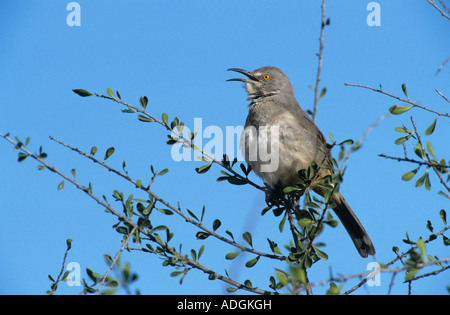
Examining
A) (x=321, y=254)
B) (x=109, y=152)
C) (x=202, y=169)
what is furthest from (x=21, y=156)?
(x=321, y=254)

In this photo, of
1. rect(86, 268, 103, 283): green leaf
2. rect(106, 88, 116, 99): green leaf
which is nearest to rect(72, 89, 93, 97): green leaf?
rect(106, 88, 116, 99): green leaf

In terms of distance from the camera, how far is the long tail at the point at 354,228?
17.2ft

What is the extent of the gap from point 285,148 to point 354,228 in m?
1.29

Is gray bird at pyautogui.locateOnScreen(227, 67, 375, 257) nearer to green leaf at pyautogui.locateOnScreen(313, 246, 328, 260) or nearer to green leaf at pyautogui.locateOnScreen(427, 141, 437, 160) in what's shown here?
green leaf at pyautogui.locateOnScreen(313, 246, 328, 260)

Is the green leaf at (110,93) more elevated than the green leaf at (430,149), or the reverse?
the green leaf at (110,93)

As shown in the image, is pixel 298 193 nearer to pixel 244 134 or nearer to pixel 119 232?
pixel 244 134

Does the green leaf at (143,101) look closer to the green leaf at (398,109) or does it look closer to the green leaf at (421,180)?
the green leaf at (398,109)

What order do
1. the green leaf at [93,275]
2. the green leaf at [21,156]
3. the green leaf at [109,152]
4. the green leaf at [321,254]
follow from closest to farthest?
the green leaf at [93,275], the green leaf at [21,156], the green leaf at [109,152], the green leaf at [321,254]

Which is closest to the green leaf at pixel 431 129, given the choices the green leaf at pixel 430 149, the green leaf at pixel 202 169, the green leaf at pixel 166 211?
the green leaf at pixel 430 149

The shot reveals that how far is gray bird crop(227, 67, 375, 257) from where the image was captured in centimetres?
491

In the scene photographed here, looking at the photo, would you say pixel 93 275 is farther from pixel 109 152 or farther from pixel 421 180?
pixel 421 180

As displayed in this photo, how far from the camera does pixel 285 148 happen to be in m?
4.90
